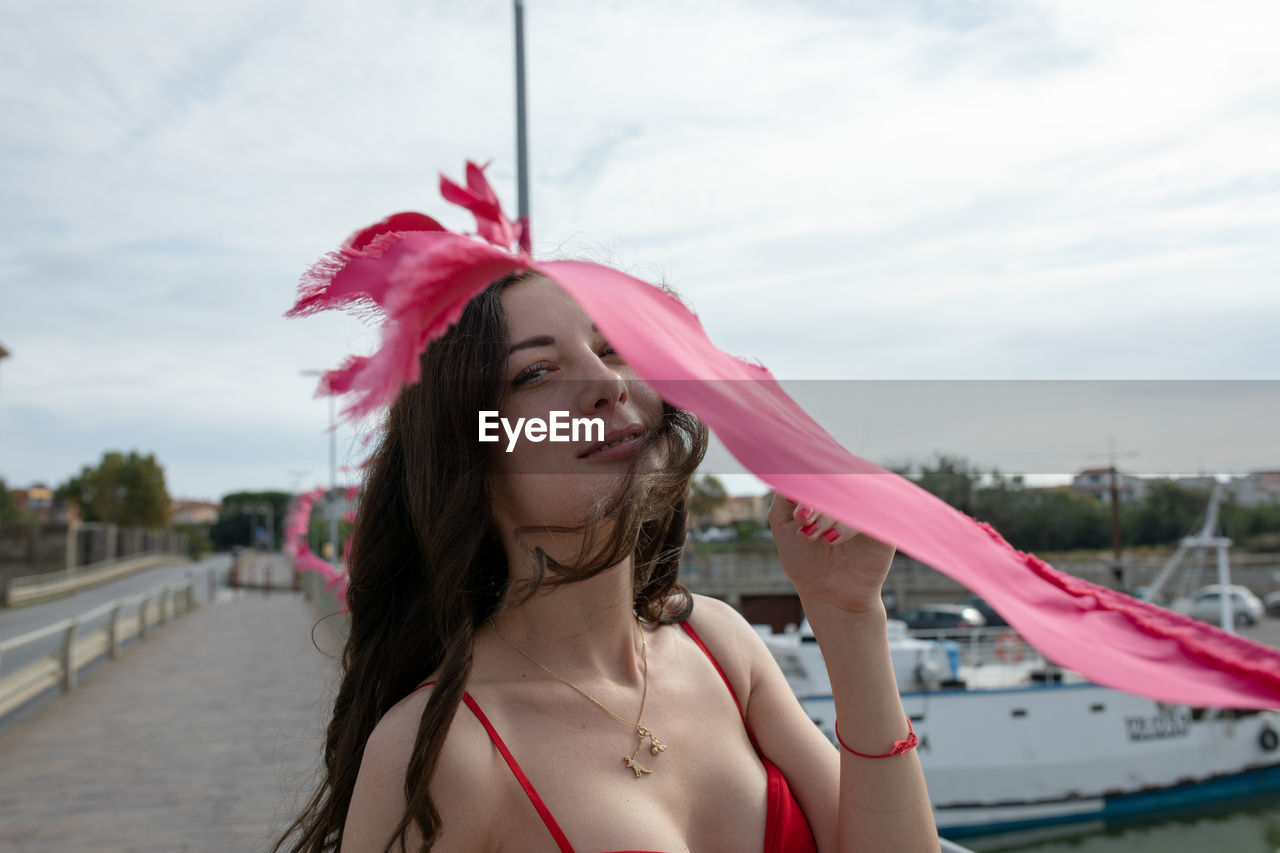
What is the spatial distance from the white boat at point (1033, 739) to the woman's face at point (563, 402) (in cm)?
1658

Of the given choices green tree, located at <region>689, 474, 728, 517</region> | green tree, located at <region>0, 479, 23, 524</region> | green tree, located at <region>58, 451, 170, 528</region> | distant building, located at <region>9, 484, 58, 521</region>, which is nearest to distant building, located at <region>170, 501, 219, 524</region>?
distant building, located at <region>9, 484, 58, 521</region>

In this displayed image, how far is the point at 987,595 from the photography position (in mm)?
931

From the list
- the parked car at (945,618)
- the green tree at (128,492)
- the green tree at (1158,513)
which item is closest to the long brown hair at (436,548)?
the green tree at (1158,513)

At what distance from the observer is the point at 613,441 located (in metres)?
1.56

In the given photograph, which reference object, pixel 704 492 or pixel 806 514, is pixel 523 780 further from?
pixel 704 492

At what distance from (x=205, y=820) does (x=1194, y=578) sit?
19983mm

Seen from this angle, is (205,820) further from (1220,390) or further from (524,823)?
(1220,390)

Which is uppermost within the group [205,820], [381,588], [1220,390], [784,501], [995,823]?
[1220,390]

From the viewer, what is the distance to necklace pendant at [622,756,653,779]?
1713mm

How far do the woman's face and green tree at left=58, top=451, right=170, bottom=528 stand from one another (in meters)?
114

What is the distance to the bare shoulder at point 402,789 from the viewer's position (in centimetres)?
149

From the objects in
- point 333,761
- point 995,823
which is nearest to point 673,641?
point 333,761
